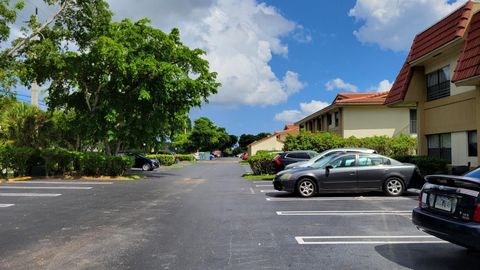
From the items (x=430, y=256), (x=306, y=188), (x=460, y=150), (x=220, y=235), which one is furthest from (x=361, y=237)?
(x=460, y=150)

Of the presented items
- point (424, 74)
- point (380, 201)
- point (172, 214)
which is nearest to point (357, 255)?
point (172, 214)

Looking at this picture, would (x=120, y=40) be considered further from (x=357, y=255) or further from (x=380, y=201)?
(x=357, y=255)

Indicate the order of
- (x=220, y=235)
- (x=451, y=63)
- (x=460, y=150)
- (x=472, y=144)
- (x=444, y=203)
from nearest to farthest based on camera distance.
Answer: (x=444, y=203)
(x=220, y=235)
(x=472, y=144)
(x=460, y=150)
(x=451, y=63)

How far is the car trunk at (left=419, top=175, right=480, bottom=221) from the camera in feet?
19.2

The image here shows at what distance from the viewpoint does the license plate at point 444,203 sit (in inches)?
245

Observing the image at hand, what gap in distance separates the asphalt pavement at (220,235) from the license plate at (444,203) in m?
0.78

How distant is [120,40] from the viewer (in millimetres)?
24406

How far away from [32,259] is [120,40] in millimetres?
19375

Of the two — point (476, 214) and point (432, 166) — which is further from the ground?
point (432, 166)

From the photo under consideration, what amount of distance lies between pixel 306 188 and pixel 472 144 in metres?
6.98

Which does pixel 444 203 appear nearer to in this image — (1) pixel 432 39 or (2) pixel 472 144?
(2) pixel 472 144

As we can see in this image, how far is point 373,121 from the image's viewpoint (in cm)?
3353

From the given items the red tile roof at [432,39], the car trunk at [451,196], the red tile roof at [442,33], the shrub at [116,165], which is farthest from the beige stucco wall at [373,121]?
the car trunk at [451,196]

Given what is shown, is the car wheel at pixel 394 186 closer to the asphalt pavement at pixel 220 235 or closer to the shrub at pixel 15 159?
the asphalt pavement at pixel 220 235
